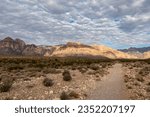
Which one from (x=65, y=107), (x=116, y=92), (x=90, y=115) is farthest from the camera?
(x=116, y=92)

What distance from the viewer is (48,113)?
35.3ft

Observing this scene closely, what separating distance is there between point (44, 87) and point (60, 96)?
12.0 ft

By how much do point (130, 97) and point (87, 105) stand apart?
5941 mm

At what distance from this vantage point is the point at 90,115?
10.7m

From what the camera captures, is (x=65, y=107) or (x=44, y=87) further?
(x=44, y=87)

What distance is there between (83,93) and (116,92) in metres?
2.51

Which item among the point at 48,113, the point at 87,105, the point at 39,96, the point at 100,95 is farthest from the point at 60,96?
the point at 48,113

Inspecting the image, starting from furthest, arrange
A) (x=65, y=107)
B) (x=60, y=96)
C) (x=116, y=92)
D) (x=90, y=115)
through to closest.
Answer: (x=116, y=92)
(x=60, y=96)
(x=65, y=107)
(x=90, y=115)

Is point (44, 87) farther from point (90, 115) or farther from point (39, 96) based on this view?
point (90, 115)

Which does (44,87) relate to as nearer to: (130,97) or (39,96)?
(39,96)

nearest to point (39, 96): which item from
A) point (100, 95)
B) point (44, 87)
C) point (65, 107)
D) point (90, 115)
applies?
point (44, 87)

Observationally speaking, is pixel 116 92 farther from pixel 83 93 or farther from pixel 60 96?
pixel 60 96

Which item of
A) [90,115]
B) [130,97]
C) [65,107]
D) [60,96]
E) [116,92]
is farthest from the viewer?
[116,92]

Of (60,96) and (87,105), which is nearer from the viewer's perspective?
(87,105)
